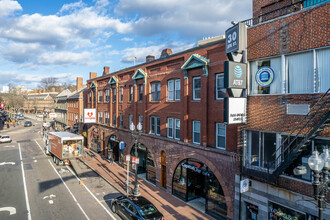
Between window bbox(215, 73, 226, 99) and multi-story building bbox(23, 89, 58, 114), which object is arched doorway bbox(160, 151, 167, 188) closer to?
window bbox(215, 73, 226, 99)

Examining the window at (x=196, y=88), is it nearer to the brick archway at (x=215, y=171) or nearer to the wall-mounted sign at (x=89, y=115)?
the brick archway at (x=215, y=171)

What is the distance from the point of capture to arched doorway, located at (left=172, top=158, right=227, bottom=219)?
48.9 feet

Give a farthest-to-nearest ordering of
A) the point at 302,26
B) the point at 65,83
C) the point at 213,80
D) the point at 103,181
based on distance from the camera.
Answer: the point at 65,83 < the point at 103,181 < the point at 213,80 < the point at 302,26

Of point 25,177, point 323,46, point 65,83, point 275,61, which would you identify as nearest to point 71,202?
point 25,177

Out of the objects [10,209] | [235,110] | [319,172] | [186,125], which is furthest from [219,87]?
[10,209]

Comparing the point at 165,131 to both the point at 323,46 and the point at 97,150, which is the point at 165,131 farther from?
the point at 97,150

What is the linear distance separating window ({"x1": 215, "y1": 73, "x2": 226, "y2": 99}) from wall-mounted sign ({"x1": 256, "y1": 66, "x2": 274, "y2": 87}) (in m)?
2.93

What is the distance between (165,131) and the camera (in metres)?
20.0

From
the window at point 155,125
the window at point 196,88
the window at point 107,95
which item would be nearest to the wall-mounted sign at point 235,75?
the window at point 196,88

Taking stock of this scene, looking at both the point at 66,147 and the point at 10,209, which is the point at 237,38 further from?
the point at 66,147

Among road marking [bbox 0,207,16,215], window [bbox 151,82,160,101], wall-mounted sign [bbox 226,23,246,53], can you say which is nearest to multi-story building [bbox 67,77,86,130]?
window [bbox 151,82,160,101]

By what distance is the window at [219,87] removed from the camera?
14.8 m

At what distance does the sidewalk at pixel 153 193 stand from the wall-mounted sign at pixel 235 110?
7.80 m

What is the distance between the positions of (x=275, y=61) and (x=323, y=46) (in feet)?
7.28
